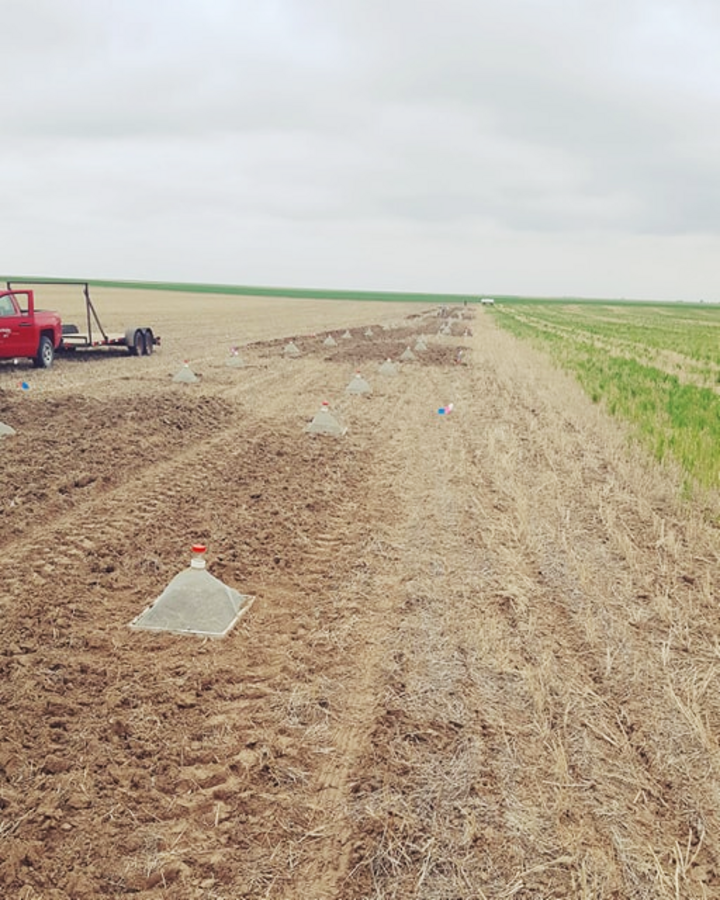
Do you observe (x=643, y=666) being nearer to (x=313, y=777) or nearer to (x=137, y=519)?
(x=313, y=777)

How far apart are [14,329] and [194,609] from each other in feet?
42.9

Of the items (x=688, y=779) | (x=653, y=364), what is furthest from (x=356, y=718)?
(x=653, y=364)

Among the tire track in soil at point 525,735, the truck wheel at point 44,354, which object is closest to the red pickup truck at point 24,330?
the truck wheel at point 44,354

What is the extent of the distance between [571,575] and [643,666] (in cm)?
139

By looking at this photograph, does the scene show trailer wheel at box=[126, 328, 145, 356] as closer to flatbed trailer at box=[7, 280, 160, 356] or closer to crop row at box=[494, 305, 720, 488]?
flatbed trailer at box=[7, 280, 160, 356]

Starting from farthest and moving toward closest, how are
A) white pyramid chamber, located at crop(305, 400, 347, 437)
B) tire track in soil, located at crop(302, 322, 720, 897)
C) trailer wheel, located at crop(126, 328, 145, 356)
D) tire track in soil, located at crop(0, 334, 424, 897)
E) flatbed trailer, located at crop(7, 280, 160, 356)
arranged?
trailer wheel, located at crop(126, 328, 145, 356) < flatbed trailer, located at crop(7, 280, 160, 356) < white pyramid chamber, located at crop(305, 400, 347, 437) < tire track in soil, located at crop(0, 334, 424, 897) < tire track in soil, located at crop(302, 322, 720, 897)

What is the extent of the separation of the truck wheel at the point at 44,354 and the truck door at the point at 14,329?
1.09 feet

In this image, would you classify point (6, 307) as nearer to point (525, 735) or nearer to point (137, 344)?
point (137, 344)

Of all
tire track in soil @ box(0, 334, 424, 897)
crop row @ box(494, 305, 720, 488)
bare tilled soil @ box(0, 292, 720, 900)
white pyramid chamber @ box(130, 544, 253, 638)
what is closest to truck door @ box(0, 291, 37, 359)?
bare tilled soil @ box(0, 292, 720, 900)

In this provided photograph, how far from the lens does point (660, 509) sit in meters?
7.59

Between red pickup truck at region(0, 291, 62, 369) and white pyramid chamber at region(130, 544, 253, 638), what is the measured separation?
41.1 ft

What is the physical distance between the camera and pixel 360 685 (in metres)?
4.05

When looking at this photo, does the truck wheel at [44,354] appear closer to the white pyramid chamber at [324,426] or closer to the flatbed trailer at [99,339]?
the flatbed trailer at [99,339]

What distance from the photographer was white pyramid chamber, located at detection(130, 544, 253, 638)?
4664 mm
